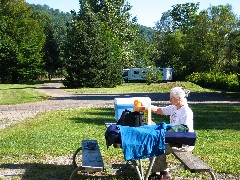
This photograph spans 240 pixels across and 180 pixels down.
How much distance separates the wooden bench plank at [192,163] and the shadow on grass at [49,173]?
1040 millimetres

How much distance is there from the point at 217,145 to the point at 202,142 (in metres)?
0.47

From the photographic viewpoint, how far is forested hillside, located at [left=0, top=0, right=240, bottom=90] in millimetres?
38375

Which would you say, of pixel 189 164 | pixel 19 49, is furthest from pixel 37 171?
pixel 19 49

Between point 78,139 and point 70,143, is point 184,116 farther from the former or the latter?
point 78,139

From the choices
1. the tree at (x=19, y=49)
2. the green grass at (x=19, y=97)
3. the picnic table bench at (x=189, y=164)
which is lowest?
the green grass at (x=19, y=97)

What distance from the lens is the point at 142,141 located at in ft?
16.6

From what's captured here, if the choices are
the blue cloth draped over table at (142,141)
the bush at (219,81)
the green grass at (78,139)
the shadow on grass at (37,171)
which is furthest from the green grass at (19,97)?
the blue cloth draped over table at (142,141)

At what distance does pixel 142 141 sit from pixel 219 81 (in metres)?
33.1

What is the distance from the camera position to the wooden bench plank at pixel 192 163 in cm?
501

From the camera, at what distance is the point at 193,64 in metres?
53.6

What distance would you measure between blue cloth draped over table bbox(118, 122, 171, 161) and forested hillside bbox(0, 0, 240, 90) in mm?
28013

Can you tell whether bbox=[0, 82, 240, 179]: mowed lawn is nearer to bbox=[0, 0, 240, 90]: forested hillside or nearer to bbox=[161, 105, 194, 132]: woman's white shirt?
bbox=[161, 105, 194, 132]: woman's white shirt

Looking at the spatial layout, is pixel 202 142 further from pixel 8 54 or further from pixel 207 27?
pixel 8 54

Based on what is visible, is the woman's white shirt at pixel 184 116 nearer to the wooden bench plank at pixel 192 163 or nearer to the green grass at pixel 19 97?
the wooden bench plank at pixel 192 163
